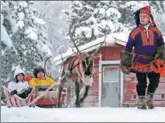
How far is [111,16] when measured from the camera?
3033 centimetres

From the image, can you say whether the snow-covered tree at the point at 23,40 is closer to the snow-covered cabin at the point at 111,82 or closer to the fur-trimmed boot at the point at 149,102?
→ the snow-covered cabin at the point at 111,82

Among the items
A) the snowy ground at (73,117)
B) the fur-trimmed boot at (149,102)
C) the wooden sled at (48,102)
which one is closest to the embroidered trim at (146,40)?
the fur-trimmed boot at (149,102)

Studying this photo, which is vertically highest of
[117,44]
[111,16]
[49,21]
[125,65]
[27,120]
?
[49,21]

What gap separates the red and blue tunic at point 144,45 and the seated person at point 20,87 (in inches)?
127

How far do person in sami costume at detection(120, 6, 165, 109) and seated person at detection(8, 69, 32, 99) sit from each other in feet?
10.0

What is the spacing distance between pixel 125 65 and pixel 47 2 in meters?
54.1

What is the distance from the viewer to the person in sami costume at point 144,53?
7.55 metres

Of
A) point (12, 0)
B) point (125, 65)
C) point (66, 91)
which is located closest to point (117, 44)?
point (66, 91)

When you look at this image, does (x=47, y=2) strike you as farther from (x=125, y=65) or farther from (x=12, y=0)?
(x=125, y=65)

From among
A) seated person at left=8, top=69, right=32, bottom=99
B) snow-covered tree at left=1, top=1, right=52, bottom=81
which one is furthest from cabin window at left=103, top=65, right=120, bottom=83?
snow-covered tree at left=1, top=1, right=52, bottom=81

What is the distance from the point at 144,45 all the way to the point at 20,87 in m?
3.78

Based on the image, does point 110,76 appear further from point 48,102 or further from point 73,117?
point 73,117

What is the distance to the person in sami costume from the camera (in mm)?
7550

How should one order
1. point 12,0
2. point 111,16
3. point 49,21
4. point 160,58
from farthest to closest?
point 49,21, point 111,16, point 12,0, point 160,58
